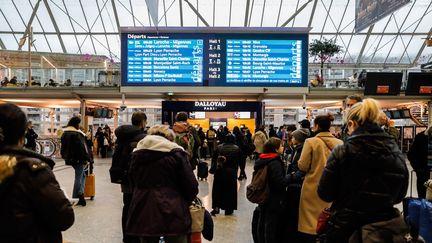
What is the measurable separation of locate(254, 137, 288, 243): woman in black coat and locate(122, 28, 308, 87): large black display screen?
955 centimetres

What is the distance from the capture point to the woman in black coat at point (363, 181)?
7.59ft

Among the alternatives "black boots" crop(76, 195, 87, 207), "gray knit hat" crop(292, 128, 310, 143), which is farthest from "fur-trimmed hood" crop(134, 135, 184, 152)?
"black boots" crop(76, 195, 87, 207)

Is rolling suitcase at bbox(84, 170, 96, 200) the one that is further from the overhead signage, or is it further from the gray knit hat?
the overhead signage

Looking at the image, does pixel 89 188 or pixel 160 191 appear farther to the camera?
pixel 89 188

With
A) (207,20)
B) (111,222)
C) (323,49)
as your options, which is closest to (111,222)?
(111,222)

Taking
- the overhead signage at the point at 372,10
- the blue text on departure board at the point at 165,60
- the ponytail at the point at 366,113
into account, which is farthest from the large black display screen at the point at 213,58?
the ponytail at the point at 366,113

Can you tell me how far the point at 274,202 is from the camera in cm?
405

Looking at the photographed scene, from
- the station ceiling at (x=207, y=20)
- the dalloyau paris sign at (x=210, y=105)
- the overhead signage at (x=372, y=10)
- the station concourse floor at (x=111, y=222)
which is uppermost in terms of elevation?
the station ceiling at (x=207, y=20)

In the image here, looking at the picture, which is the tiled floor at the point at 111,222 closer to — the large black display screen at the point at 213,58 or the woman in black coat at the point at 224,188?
the woman in black coat at the point at 224,188

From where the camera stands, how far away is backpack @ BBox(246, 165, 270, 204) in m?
4.03

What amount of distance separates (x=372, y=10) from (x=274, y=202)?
14.8ft

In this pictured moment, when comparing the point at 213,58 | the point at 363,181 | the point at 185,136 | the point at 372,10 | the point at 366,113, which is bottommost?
the point at 363,181

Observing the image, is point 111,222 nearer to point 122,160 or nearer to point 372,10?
point 122,160

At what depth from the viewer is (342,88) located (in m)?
16.0
